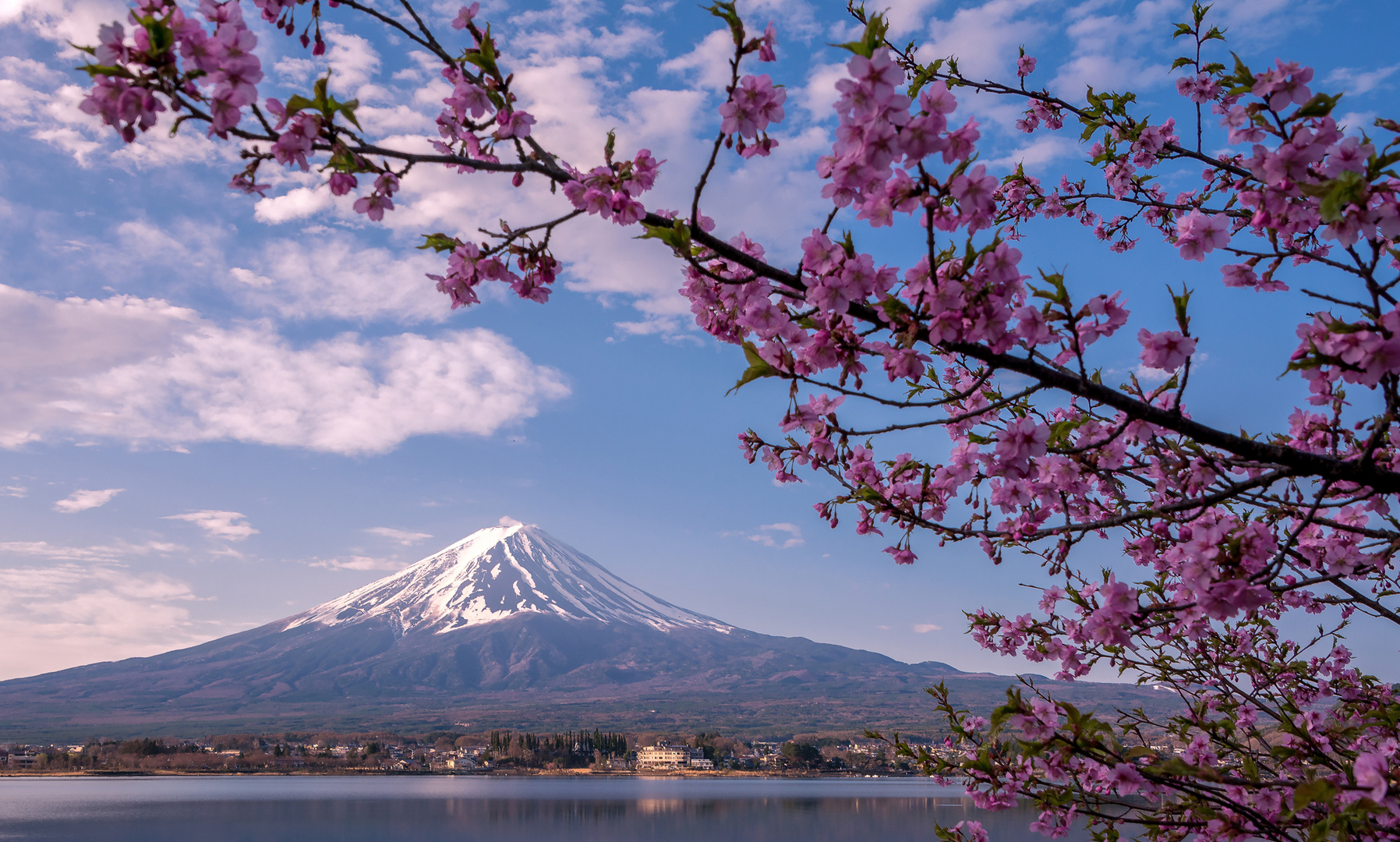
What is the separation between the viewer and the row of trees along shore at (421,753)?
11000 cm

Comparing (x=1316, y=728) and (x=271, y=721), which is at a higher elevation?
(x=1316, y=728)

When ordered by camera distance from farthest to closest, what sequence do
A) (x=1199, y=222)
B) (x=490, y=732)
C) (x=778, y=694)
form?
(x=778, y=694) < (x=490, y=732) < (x=1199, y=222)

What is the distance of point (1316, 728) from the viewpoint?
414 cm

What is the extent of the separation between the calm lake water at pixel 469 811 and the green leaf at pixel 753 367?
3237 cm

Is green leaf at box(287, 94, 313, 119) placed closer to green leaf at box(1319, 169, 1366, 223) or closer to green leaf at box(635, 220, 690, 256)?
green leaf at box(635, 220, 690, 256)

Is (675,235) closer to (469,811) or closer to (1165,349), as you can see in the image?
(1165,349)

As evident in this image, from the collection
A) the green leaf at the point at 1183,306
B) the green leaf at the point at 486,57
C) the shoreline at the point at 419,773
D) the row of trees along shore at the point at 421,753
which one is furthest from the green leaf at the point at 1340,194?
the shoreline at the point at 419,773

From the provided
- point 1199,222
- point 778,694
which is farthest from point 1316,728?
point 778,694

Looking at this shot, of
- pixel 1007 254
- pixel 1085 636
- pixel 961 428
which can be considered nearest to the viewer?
pixel 1007 254

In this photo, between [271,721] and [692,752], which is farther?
[271,721]

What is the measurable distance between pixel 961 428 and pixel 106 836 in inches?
2415

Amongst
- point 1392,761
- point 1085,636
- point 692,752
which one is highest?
point 1085,636

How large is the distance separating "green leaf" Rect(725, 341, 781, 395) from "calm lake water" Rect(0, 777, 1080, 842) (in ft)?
106

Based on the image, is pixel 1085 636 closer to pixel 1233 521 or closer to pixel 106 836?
pixel 1233 521
